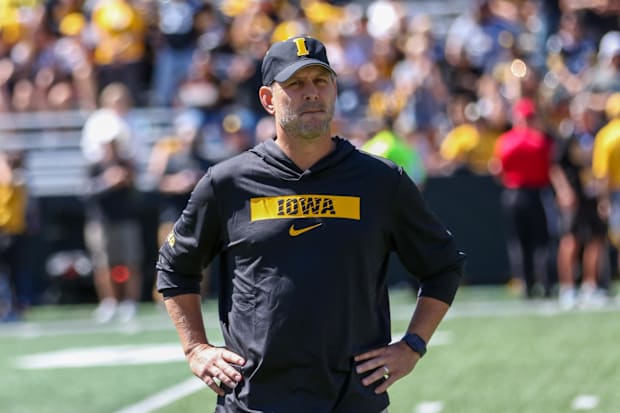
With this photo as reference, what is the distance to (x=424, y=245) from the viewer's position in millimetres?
4719

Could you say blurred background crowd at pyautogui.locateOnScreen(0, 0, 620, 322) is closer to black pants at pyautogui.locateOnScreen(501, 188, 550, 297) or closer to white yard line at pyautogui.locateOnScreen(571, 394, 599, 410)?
black pants at pyautogui.locateOnScreen(501, 188, 550, 297)

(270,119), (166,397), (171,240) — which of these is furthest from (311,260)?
(270,119)

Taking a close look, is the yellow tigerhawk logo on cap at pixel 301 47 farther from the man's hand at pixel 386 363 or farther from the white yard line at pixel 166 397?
the white yard line at pixel 166 397

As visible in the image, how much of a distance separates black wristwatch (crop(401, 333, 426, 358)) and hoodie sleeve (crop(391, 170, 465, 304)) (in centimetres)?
16

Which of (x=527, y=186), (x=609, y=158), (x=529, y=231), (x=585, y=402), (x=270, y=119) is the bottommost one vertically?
(x=529, y=231)

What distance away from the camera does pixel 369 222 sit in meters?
4.61

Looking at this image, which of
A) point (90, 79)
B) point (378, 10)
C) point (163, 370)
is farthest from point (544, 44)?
point (163, 370)

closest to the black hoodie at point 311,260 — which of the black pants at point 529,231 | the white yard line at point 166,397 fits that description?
the white yard line at point 166,397

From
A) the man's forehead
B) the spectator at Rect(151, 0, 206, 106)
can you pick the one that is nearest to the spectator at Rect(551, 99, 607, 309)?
the spectator at Rect(151, 0, 206, 106)

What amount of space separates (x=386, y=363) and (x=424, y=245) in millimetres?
420

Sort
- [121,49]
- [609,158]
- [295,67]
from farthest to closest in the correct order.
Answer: [121,49]
[609,158]
[295,67]

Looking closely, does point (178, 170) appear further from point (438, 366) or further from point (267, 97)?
point (267, 97)

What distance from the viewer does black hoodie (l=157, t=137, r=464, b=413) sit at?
14.9 ft

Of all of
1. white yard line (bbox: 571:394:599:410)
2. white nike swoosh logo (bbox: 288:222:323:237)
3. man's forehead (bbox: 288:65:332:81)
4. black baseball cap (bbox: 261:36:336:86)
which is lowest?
white yard line (bbox: 571:394:599:410)
